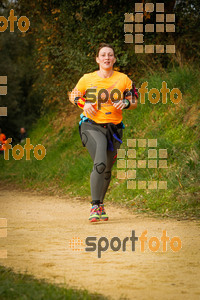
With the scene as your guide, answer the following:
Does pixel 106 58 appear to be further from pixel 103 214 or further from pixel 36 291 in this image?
pixel 36 291

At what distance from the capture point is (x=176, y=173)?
893 cm

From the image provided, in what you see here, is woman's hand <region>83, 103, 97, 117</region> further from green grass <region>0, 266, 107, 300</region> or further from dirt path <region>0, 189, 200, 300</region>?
green grass <region>0, 266, 107, 300</region>

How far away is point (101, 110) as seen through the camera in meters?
7.24

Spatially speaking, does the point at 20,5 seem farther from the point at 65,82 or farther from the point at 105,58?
the point at 105,58

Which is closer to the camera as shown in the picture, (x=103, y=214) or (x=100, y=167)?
(x=100, y=167)

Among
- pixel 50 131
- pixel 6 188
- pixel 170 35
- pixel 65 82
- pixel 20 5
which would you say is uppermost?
pixel 20 5

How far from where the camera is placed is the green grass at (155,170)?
8570mm

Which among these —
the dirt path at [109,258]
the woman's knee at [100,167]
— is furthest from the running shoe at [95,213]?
the woman's knee at [100,167]

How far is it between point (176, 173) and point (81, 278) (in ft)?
16.7

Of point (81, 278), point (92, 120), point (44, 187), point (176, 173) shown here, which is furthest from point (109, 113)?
point (44, 187)

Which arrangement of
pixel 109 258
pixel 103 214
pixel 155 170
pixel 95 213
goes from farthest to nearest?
pixel 155 170 < pixel 103 214 < pixel 95 213 < pixel 109 258

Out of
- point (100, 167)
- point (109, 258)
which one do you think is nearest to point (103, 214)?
point (100, 167)

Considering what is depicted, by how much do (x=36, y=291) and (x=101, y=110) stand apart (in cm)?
406

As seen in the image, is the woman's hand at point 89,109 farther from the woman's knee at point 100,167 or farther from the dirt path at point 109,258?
the dirt path at point 109,258
